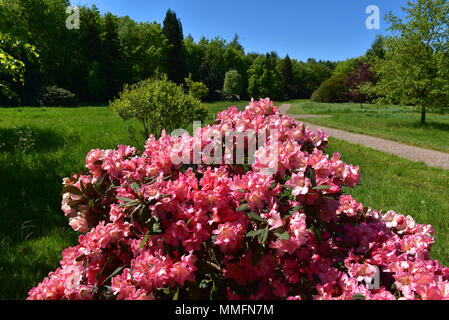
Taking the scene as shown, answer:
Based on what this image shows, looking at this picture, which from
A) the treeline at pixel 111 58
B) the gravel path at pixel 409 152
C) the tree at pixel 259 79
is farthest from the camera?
the tree at pixel 259 79

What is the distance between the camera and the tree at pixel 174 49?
1715 inches

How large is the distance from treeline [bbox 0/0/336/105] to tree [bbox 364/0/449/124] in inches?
730

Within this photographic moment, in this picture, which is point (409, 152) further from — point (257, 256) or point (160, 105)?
point (257, 256)

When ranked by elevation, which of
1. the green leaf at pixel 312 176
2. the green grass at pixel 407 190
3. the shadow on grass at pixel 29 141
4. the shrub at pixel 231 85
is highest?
the shrub at pixel 231 85

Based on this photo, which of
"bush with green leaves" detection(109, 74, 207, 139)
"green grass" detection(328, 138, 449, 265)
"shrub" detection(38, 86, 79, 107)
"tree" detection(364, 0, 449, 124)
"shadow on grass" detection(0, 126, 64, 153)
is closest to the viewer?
"green grass" detection(328, 138, 449, 265)

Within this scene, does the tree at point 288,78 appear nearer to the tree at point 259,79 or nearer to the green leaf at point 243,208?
the tree at point 259,79

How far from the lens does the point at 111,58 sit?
3716 cm

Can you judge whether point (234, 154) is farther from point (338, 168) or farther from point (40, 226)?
point (40, 226)

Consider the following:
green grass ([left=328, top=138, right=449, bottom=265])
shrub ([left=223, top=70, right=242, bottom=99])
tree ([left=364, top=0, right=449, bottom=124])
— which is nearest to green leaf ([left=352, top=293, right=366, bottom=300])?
green grass ([left=328, top=138, right=449, bottom=265])

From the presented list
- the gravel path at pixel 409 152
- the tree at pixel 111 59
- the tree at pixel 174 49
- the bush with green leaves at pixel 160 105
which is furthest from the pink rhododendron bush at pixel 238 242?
the tree at pixel 174 49

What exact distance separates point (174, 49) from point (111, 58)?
11097mm

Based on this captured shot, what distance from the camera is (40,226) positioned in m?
3.12

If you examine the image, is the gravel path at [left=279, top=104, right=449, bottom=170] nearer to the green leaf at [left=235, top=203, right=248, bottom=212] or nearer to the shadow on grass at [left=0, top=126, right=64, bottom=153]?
the green leaf at [left=235, top=203, right=248, bottom=212]

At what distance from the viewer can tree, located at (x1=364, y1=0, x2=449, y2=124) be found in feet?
45.6
